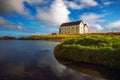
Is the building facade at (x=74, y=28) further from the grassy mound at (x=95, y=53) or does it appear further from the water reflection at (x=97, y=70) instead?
the water reflection at (x=97, y=70)

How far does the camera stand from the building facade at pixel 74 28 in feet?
414

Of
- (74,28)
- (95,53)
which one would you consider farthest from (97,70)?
(74,28)

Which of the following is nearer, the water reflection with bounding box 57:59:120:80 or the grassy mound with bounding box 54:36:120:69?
the water reflection with bounding box 57:59:120:80

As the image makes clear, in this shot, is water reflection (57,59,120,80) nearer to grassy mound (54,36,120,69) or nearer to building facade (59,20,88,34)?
grassy mound (54,36,120,69)

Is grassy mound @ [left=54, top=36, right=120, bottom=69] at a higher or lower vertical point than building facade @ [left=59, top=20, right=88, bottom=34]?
lower

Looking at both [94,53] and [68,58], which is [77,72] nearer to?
[94,53]

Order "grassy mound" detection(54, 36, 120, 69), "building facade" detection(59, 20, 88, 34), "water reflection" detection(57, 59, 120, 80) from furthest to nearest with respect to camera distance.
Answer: "building facade" detection(59, 20, 88, 34) < "grassy mound" detection(54, 36, 120, 69) < "water reflection" detection(57, 59, 120, 80)

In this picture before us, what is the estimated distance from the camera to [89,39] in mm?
29938

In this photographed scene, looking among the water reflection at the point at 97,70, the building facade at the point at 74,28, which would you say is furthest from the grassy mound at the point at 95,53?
the building facade at the point at 74,28

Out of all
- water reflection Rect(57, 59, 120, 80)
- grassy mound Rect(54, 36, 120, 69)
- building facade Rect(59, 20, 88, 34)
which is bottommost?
water reflection Rect(57, 59, 120, 80)

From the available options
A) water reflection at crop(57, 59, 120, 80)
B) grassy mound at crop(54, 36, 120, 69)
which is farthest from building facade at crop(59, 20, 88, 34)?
water reflection at crop(57, 59, 120, 80)

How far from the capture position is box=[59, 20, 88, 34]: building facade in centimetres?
12612

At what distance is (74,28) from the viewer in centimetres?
12888

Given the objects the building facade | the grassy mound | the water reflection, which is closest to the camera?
the water reflection
